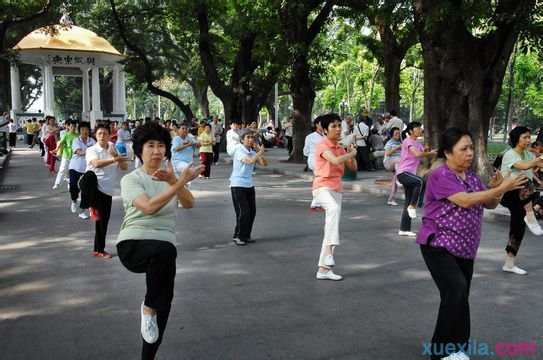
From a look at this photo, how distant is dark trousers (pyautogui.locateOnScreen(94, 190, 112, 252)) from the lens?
302 inches

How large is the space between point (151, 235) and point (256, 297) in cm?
219

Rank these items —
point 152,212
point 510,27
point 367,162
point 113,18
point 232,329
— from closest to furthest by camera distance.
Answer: point 152,212 → point 232,329 → point 510,27 → point 367,162 → point 113,18

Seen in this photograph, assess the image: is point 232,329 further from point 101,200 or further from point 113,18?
point 113,18

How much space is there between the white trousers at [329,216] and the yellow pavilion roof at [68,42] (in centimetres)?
3045

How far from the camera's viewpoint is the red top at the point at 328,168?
6.76 meters

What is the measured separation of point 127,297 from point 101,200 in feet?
6.99

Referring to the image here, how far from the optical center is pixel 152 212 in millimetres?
3811

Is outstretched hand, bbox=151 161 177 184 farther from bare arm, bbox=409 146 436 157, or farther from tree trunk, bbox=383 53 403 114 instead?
tree trunk, bbox=383 53 403 114

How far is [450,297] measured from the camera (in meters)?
4.02

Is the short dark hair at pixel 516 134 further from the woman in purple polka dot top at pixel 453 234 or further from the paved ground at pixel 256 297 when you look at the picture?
the woman in purple polka dot top at pixel 453 234

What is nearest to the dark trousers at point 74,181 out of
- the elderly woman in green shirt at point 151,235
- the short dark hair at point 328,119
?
the short dark hair at point 328,119

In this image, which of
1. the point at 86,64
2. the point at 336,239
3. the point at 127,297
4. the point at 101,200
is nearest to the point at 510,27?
the point at 336,239

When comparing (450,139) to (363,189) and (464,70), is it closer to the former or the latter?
(464,70)

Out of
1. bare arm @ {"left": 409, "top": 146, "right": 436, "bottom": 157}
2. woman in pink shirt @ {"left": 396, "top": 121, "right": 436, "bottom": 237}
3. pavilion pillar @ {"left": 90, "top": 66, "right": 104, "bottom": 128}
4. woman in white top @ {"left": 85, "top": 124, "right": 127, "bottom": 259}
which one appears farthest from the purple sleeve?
pavilion pillar @ {"left": 90, "top": 66, "right": 104, "bottom": 128}
